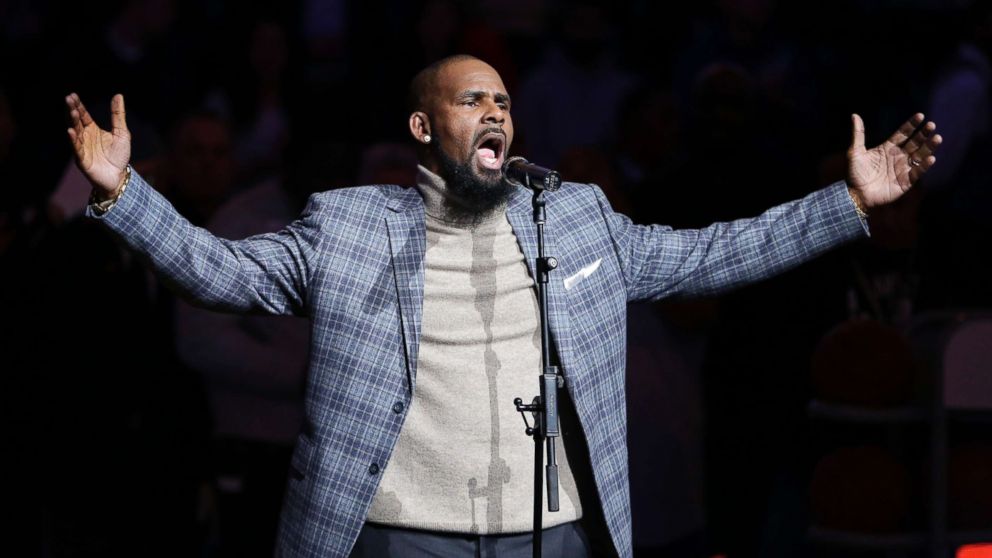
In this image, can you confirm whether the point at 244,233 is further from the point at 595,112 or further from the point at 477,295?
the point at 595,112

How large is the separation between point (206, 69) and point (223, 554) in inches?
132

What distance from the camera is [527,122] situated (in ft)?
27.0

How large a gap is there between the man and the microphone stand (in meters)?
0.15

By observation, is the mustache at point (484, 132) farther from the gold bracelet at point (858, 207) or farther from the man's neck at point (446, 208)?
the gold bracelet at point (858, 207)

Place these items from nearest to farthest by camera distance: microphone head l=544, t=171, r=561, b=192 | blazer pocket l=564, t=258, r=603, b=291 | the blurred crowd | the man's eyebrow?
microphone head l=544, t=171, r=561, b=192, blazer pocket l=564, t=258, r=603, b=291, the man's eyebrow, the blurred crowd

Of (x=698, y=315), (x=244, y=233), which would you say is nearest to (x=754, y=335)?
(x=698, y=315)

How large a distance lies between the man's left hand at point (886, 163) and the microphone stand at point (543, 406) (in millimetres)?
842

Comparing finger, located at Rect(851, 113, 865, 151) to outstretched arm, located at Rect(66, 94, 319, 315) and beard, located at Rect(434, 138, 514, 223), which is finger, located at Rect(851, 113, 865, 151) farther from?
outstretched arm, located at Rect(66, 94, 319, 315)

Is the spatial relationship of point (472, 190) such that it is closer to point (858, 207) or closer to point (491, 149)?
point (491, 149)

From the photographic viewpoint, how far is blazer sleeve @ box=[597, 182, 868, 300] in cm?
394

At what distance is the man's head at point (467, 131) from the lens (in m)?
3.88

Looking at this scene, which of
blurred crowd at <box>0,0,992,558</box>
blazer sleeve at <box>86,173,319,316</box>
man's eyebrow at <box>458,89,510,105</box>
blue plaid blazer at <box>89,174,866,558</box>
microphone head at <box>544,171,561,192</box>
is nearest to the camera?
microphone head at <box>544,171,561,192</box>

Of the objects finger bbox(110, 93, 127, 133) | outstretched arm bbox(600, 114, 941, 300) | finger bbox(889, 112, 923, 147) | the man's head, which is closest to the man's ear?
the man's head

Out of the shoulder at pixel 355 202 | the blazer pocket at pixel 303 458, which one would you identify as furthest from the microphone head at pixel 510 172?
the blazer pocket at pixel 303 458
